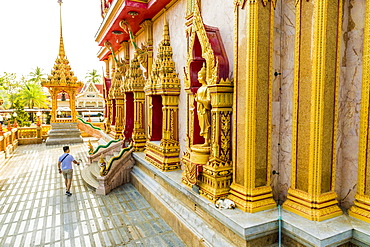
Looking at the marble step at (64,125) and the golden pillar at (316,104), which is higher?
the golden pillar at (316,104)

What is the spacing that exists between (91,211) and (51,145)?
12486 mm

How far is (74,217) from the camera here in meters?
5.72

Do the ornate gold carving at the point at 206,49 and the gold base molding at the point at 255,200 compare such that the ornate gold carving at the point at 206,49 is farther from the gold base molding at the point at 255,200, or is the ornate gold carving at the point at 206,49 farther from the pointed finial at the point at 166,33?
the pointed finial at the point at 166,33

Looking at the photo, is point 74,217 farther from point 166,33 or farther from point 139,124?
point 166,33

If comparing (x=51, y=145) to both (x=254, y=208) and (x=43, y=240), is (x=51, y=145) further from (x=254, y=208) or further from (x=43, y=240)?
(x=254, y=208)

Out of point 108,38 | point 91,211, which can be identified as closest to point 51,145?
point 108,38

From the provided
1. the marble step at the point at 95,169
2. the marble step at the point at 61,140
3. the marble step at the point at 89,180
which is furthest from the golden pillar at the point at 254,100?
the marble step at the point at 61,140

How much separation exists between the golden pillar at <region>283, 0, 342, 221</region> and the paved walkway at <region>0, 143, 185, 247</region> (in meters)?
2.48

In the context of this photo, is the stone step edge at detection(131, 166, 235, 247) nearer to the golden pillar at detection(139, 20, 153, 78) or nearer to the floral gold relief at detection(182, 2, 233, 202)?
the floral gold relief at detection(182, 2, 233, 202)

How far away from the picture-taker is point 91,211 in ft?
19.8

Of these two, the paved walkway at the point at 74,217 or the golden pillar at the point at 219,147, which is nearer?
the golden pillar at the point at 219,147

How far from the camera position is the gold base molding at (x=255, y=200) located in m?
3.57

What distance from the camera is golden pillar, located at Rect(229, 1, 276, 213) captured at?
11.7ft

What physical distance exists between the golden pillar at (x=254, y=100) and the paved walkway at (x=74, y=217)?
1838 millimetres
